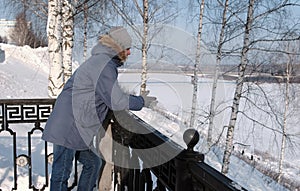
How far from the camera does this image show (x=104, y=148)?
101 inches

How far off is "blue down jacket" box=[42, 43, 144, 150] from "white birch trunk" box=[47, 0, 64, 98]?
177 centimetres

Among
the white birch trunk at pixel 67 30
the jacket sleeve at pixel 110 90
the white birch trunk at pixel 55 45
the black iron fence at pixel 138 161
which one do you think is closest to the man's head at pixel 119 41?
the jacket sleeve at pixel 110 90

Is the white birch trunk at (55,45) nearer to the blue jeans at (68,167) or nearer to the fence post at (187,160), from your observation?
the blue jeans at (68,167)

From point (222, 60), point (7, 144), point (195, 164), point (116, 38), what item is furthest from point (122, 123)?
point (222, 60)

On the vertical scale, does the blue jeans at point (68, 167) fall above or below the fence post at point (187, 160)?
below

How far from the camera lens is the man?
1.84 meters

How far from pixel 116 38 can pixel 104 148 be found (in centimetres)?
104

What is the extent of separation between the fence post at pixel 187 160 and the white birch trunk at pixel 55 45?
269 cm

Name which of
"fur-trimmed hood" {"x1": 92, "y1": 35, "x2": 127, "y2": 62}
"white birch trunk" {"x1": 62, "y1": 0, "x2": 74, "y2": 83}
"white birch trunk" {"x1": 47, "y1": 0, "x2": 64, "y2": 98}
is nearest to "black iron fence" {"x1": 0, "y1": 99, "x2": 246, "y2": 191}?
"fur-trimmed hood" {"x1": 92, "y1": 35, "x2": 127, "y2": 62}

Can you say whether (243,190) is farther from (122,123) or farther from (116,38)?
(122,123)

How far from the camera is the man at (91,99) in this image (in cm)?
184

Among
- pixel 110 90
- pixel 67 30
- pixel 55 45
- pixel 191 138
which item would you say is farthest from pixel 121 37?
pixel 67 30

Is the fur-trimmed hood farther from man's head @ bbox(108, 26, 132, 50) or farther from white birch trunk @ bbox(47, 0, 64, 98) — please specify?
white birch trunk @ bbox(47, 0, 64, 98)

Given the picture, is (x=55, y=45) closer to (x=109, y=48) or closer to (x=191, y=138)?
(x=109, y=48)
